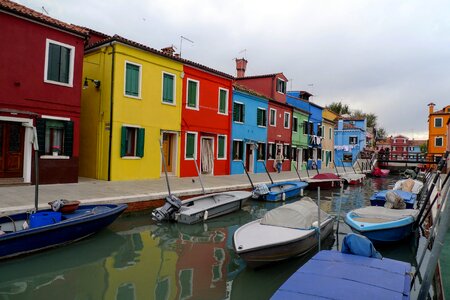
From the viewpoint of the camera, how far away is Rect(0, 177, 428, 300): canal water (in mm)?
5379

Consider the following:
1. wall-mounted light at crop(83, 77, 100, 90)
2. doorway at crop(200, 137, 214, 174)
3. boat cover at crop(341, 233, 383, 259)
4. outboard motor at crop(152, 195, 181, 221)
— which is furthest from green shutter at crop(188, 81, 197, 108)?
boat cover at crop(341, 233, 383, 259)

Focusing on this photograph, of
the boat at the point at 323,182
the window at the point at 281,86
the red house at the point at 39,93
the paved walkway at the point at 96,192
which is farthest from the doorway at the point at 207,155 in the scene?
the window at the point at 281,86

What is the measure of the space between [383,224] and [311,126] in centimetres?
2381

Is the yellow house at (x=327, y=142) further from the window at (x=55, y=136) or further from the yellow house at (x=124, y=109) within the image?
the window at (x=55, y=136)

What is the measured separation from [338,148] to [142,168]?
31.6m

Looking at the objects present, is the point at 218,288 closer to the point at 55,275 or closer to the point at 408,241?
the point at 55,275

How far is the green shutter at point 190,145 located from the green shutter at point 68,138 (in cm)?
607

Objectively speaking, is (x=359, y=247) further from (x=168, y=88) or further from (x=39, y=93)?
(x=168, y=88)

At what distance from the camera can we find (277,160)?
24.6 meters

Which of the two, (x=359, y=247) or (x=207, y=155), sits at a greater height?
(x=207, y=155)

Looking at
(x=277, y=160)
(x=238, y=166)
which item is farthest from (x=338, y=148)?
(x=238, y=166)

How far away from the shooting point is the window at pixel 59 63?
11898 mm

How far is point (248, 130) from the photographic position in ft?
71.7

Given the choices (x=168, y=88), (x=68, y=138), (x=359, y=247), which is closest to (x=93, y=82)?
(x=68, y=138)
